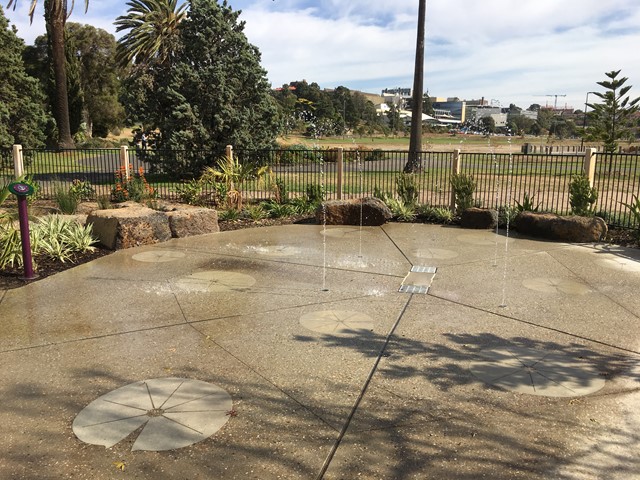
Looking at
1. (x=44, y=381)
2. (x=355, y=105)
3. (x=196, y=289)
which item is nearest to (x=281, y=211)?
(x=196, y=289)

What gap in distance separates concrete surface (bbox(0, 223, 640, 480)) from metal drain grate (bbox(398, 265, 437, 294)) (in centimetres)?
9

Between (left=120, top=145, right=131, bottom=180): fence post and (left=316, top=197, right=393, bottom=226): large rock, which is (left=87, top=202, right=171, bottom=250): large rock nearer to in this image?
(left=316, top=197, right=393, bottom=226): large rock

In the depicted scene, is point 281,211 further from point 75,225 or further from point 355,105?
point 355,105

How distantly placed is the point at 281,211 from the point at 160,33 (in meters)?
11.4

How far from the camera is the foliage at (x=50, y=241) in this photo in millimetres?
6965

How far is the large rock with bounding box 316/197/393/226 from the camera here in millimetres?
10539

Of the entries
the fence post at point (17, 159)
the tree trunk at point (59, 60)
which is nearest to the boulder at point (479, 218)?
the fence post at point (17, 159)

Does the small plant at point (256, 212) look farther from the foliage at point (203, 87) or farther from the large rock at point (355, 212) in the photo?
the foliage at point (203, 87)

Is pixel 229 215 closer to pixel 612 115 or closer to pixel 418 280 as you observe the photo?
pixel 418 280

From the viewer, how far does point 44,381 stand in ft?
13.2

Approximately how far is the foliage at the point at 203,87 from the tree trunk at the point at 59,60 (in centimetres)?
722

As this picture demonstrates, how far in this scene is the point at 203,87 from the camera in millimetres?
17609

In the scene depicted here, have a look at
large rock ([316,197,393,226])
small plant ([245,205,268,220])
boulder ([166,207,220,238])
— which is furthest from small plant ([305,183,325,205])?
boulder ([166,207,220,238])

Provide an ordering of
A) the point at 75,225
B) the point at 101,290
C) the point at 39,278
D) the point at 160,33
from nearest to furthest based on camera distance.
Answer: the point at 101,290
the point at 39,278
the point at 75,225
the point at 160,33
